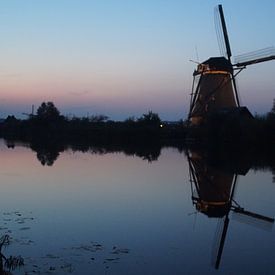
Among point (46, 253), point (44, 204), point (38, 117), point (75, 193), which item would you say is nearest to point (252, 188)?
point (75, 193)

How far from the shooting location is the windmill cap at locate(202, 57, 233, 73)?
4762cm

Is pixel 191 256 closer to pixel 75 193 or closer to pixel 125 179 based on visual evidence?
pixel 75 193

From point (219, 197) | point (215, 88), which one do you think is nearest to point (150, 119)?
point (215, 88)

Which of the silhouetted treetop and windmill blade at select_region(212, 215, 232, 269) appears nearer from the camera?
windmill blade at select_region(212, 215, 232, 269)

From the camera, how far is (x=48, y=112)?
8512cm

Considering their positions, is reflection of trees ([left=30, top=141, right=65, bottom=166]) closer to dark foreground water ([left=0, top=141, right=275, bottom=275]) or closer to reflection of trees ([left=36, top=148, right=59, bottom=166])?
reflection of trees ([left=36, top=148, right=59, bottom=166])

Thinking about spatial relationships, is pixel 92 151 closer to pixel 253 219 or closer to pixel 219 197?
pixel 219 197

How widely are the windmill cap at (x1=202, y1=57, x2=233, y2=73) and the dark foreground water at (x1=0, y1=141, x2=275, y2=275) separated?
87.2ft

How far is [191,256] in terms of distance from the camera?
9.13 m

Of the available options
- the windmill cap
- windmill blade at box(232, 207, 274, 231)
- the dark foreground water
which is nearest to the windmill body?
the windmill cap

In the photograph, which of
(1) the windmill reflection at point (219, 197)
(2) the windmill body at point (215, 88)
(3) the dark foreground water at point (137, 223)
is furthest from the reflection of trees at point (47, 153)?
(2) the windmill body at point (215, 88)

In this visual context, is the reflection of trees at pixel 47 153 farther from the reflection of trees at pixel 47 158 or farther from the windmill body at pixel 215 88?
the windmill body at pixel 215 88

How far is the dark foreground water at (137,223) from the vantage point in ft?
28.0

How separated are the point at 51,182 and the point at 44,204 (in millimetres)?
5258
